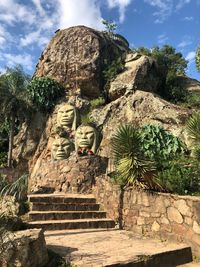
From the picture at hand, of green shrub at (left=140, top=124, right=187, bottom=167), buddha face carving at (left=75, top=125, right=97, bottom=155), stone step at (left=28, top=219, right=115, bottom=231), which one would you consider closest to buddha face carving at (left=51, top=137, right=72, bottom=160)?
buddha face carving at (left=75, top=125, right=97, bottom=155)

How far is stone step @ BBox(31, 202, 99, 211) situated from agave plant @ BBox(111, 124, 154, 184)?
167 cm

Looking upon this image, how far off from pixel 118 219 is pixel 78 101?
10903mm

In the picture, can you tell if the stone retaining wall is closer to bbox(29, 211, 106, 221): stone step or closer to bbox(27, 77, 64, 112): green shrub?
bbox(29, 211, 106, 221): stone step

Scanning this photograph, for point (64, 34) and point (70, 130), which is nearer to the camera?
point (70, 130)

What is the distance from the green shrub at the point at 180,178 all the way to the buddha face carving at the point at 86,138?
7.17 m

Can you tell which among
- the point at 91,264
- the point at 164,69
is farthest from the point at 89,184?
the point at 164,69

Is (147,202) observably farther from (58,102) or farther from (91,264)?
Result: (58,102)

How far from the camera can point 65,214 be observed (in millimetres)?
9234

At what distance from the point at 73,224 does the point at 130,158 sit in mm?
2353

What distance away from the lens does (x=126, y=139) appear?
8945 mm

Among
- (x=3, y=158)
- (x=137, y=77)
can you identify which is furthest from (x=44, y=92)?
(x=137, y=77)

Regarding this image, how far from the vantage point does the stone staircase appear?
8626mm

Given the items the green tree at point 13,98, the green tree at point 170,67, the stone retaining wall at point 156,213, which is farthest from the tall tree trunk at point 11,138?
the stone retaining wall at point 156,213

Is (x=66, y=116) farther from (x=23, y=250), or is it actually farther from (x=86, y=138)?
(x=23, y=250)
